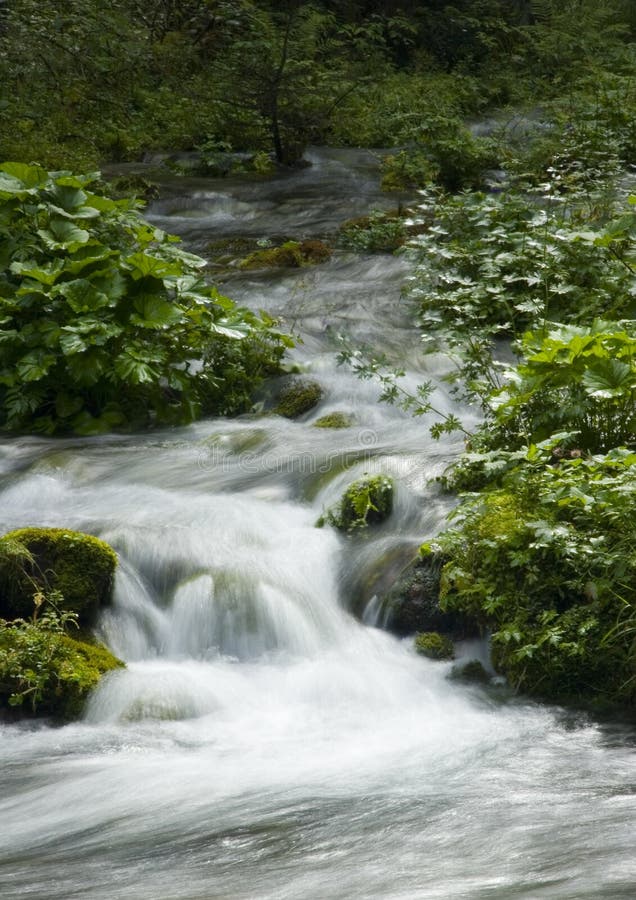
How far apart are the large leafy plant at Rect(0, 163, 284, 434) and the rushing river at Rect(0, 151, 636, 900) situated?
1.06 ft

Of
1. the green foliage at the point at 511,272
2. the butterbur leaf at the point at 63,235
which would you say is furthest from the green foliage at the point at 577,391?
the butterbur leaf at the point at 63,235

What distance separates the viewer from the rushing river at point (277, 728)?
9.68ft

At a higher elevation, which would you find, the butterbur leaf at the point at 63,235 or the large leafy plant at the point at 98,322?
the butterbur leaf at the point at 63,235

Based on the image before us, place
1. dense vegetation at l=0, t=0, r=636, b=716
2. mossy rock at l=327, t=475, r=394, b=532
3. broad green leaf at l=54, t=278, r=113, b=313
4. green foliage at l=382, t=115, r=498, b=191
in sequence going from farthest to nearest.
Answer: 1. green foliage at l=382, t=115, r=498, b=191
2. broad green leaf at l=54, t=278, r=113, b=313
3. mossy rock at l=327, t=475, r=394, b=532
4. dense vegetation at l=0, t=0, r=636, b=716

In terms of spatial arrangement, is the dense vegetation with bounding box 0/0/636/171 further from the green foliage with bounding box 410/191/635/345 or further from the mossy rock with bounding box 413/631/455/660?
the mossy rock with bounding box 413/631/455/660

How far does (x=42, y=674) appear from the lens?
4.46 metres

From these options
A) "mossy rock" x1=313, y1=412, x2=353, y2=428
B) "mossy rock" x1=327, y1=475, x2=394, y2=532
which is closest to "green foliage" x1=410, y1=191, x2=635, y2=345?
"mossy rock" x1=313, y1=412, x2=353, y2=428

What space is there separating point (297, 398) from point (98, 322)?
1.66 metres

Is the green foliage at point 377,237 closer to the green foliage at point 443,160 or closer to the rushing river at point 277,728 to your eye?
the green foliage at point 443,160

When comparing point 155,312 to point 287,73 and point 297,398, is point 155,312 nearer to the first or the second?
point 297,398

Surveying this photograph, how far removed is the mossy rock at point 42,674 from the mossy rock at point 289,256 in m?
6.99

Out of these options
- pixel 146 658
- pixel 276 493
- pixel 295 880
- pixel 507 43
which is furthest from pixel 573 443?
pixel 507 43

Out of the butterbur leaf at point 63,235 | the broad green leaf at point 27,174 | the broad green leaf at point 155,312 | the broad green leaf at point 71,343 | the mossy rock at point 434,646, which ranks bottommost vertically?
the mossy rock at point 434,646

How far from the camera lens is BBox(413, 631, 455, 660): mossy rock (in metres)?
4.88
